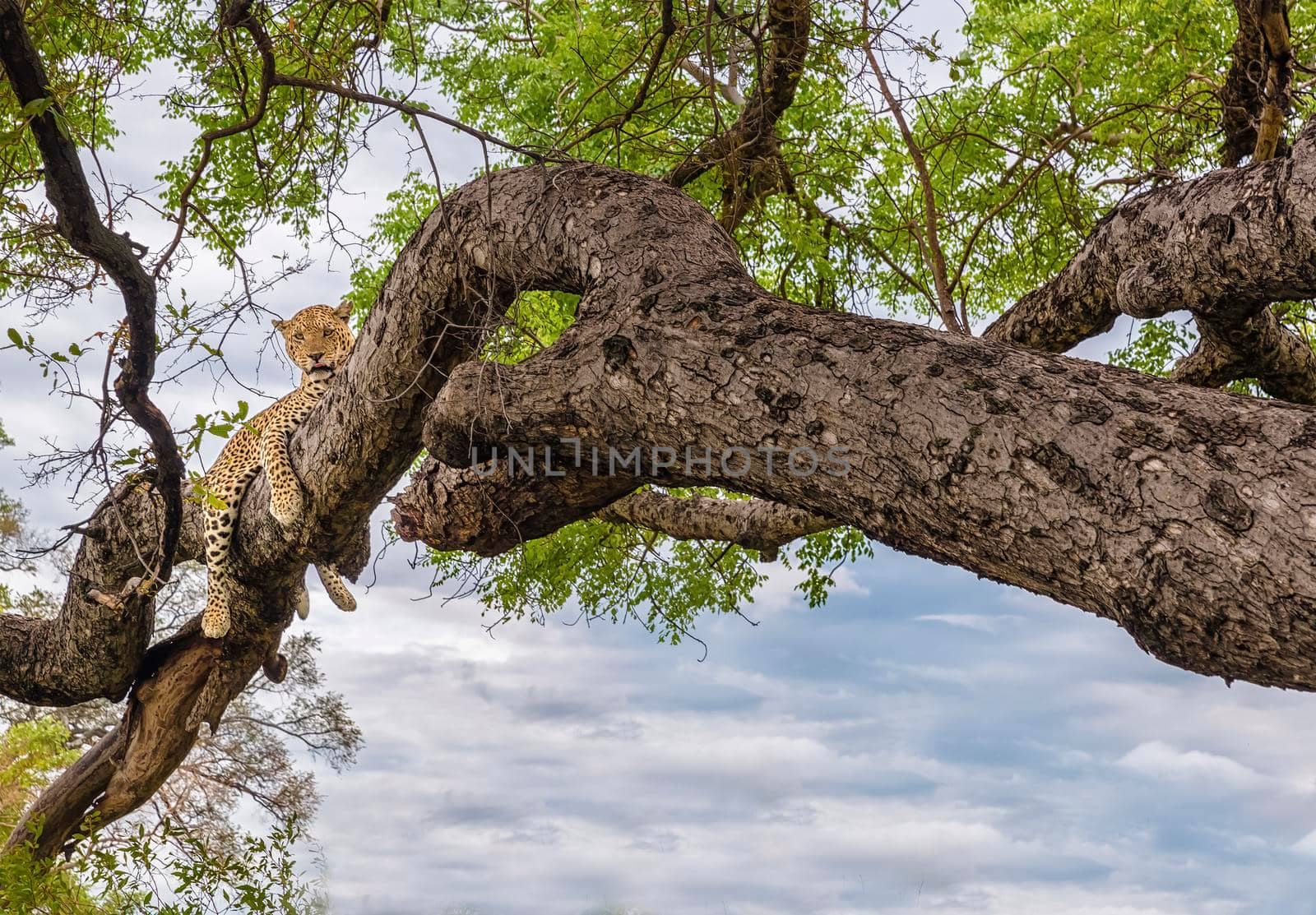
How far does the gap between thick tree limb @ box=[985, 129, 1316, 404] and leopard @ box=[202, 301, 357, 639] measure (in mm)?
3087

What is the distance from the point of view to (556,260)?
146 inches

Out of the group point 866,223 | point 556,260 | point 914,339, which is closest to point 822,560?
point 866,223

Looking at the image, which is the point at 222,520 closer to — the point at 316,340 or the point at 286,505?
the point at 286,505

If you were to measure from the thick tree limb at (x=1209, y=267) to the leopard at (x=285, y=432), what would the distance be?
3.09 m

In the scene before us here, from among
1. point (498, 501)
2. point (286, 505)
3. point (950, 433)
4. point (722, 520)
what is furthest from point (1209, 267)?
point (286, 505)

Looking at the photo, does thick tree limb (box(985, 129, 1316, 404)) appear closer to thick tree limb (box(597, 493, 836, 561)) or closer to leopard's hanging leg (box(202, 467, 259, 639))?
thick tree limb (box(597, 493, 836, 561))

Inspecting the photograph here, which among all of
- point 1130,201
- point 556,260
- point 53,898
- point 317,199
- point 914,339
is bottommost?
point 53,898

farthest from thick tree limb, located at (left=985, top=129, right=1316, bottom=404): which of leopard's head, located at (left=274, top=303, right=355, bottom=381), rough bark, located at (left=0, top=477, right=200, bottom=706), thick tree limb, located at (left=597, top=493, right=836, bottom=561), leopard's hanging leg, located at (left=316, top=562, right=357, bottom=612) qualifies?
rough bark, located at (left=0, top=477, right=200, bottom=706)

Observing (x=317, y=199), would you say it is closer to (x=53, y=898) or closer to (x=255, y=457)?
(x=255, y=457)

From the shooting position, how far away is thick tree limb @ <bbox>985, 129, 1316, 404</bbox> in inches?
122

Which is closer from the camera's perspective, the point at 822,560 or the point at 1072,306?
the point at 1072,306

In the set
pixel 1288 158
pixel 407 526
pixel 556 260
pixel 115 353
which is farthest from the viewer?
pixel 407 526

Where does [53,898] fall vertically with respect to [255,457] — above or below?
below

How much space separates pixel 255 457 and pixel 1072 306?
3.75m
